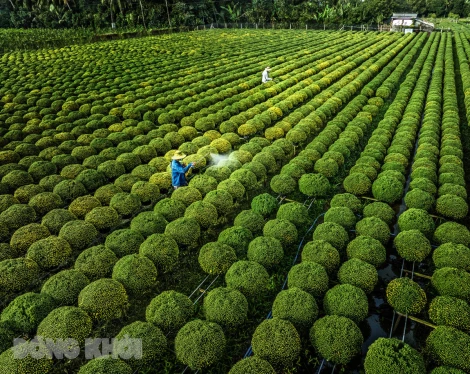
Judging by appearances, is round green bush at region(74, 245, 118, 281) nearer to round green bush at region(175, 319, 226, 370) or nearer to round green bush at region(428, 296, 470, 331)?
round green bush at region(175, 319, 226, 370)

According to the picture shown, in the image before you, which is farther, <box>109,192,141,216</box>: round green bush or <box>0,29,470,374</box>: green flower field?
<box>109,192,141,216</box>: round green bush

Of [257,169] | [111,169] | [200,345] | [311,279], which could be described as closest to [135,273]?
[200,345]

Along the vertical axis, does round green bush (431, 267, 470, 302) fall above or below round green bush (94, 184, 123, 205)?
below

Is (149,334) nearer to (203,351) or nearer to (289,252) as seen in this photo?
(203,351)

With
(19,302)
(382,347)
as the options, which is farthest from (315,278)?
(19,302)

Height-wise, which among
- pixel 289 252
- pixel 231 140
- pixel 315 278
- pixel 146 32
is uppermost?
pixel 146 32

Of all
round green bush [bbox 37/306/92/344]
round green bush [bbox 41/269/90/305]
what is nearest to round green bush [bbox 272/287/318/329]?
round green bush [bbox 37/306/92/344]

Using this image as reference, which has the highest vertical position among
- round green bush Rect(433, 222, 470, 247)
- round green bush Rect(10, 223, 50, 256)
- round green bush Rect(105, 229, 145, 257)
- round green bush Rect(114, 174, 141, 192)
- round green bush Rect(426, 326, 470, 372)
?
round green bush Rect(114, 174, 141, 192)

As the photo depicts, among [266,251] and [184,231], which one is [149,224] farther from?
[266,251]
